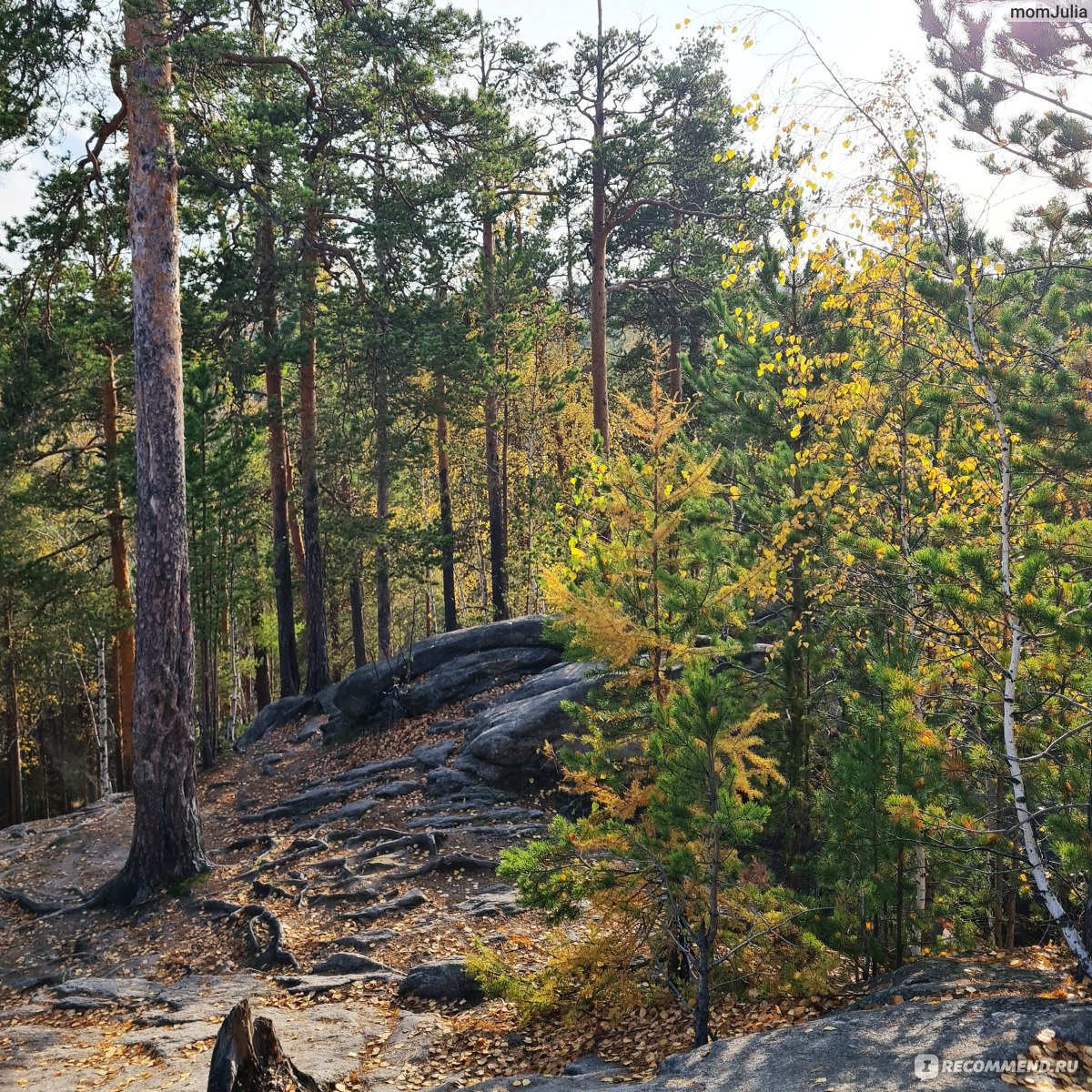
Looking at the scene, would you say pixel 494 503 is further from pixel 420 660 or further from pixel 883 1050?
pixel 883 1050

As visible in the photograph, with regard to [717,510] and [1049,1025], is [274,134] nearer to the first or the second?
[717,510]

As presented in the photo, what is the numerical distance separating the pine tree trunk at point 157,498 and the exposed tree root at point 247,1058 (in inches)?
239

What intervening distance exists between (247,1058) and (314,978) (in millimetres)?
3608

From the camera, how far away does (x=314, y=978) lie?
762cm

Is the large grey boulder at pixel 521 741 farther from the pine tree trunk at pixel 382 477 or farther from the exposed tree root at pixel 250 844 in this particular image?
the pine tree trunk at pixel 382 477

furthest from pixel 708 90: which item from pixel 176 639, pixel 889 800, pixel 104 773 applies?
pixel 104 773

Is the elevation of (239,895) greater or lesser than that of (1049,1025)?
lesser

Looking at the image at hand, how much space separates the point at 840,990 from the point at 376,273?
1294 centimetres

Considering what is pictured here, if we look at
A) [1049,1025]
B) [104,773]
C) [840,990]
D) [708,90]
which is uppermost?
[708,90]

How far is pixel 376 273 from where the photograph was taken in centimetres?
1435

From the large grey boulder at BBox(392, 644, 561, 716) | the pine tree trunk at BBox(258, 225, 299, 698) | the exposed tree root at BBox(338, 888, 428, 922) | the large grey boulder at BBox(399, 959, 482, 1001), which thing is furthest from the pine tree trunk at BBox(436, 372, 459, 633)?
the large grey boulder at BBox(399, 959, 482, 1001)

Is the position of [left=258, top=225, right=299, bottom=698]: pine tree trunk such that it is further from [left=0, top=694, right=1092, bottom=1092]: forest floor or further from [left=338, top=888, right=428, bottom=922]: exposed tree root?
[left=338, top=888, right=428, bottom=922]: exposed tree root

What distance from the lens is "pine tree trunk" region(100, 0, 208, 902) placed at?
972cm

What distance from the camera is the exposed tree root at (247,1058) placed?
423cm
